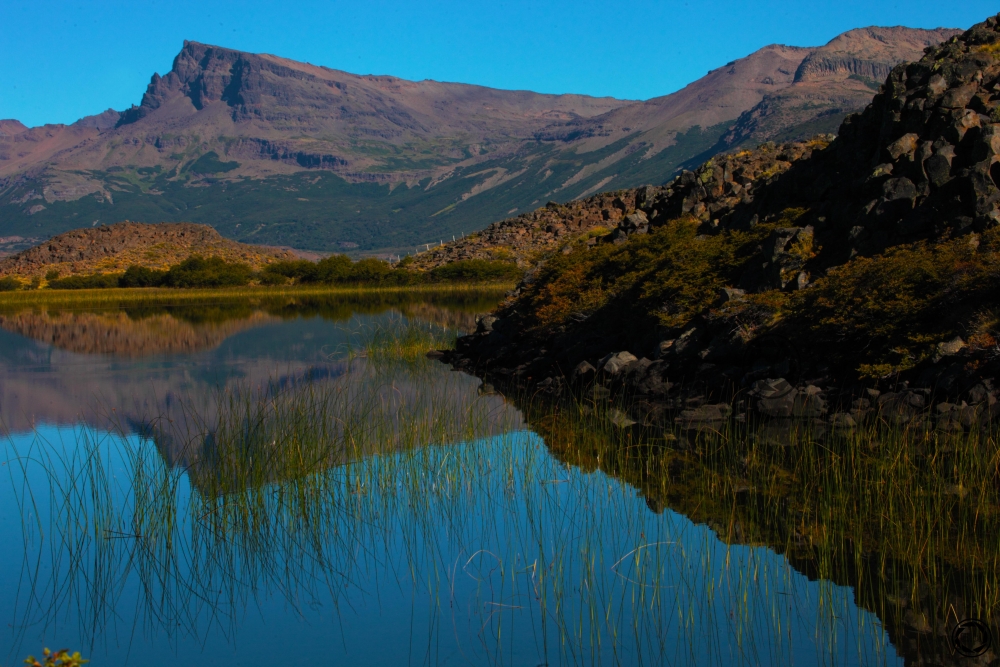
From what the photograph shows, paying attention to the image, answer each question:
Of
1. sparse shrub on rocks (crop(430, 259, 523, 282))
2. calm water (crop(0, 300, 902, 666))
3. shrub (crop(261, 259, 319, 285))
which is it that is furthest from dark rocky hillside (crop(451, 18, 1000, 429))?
shrub (crop(261, 259, 319, 285))

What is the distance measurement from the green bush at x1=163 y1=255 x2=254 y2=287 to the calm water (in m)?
75.7

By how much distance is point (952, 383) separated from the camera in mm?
13695

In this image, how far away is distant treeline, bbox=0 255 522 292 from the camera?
83.9 meters

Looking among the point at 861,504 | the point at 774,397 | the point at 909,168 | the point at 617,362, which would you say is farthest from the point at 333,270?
the point at 861,504

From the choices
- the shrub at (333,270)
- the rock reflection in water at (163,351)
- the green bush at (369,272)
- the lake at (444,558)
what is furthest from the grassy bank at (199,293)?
the lake at (444,558)

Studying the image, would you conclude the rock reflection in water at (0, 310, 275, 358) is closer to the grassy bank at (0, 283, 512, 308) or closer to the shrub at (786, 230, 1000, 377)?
the grassy bank at (0, 283, 512, 308)

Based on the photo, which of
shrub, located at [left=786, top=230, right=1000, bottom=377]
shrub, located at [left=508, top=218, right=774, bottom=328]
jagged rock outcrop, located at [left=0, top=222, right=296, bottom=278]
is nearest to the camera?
shrub, located at [left=786, top=230, right=1000, bottom=377]

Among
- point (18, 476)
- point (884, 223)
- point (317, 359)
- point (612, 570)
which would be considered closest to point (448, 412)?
point (18, 476)

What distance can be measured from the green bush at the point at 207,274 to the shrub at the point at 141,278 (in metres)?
0.65

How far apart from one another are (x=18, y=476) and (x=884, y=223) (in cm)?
1602

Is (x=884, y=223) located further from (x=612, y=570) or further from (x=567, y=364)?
(x=612, y=570)

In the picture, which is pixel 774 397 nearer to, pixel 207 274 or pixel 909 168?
pixel 909 168

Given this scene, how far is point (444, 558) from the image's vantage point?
30.9 ft

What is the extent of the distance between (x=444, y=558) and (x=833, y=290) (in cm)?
1024
